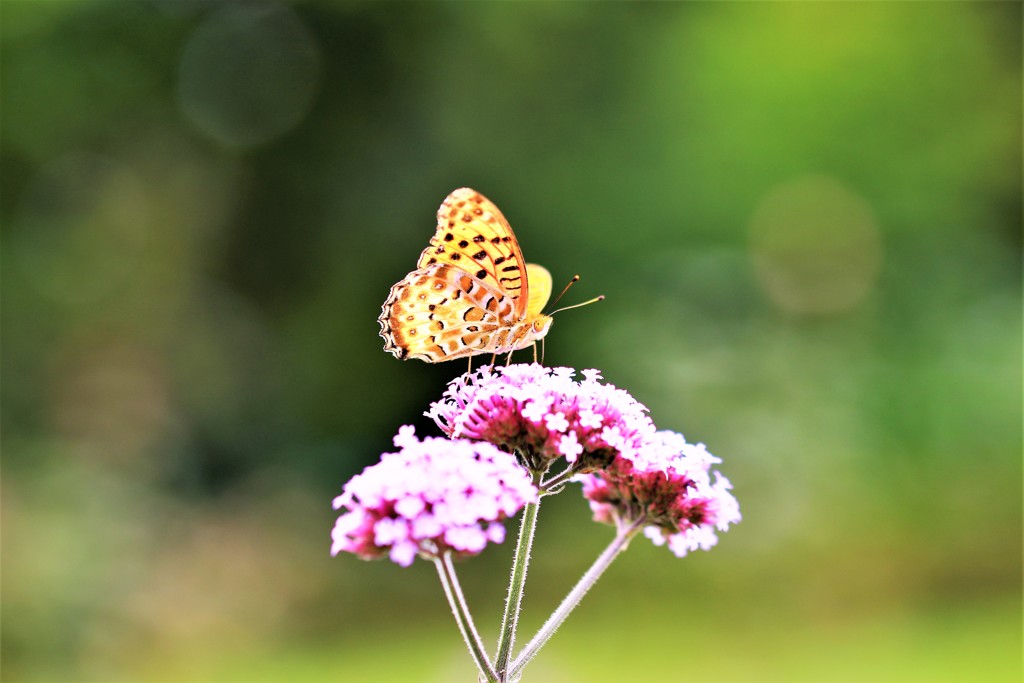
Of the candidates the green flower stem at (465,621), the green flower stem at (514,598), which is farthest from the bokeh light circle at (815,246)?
the green flower stem at (465,621)

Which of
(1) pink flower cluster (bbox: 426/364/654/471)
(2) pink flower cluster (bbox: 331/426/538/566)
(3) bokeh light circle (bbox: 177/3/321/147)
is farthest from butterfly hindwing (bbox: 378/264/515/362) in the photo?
(3) bokeh light circle (bbox: 177/3/321/147)

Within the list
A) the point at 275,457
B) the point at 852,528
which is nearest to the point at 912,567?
the point at 852,528

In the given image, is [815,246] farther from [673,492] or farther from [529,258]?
[673,492]

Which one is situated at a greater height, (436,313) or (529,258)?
(529,258)

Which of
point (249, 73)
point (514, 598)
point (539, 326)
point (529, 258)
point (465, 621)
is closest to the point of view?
point (465, 621)

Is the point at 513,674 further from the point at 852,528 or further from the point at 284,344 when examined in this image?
the point at 284,344

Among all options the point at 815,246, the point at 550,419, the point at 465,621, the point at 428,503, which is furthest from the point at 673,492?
the point at 815,246
